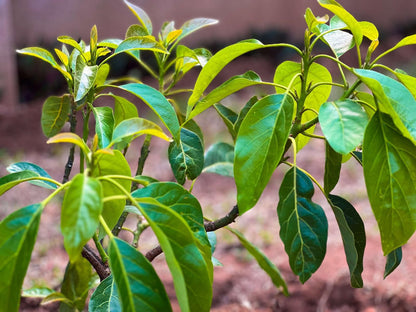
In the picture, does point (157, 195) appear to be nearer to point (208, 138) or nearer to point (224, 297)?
point (224, 297)

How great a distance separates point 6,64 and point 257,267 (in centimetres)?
406

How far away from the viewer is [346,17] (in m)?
1.00

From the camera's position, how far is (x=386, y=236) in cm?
90

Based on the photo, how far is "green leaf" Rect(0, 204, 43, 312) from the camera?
0.79 meters

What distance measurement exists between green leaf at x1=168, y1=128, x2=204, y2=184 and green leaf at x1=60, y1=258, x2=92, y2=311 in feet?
1.49

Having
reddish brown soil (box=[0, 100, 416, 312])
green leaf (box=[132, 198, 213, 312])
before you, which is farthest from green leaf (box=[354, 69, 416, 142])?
reddish brown soil (box=[0, 100, 416, 312])

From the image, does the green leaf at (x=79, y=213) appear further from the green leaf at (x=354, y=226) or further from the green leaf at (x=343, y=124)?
the green leaf at (x=354, y=226)

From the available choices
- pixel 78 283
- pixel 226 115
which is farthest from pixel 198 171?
pixel 78 283

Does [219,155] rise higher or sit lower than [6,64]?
higher

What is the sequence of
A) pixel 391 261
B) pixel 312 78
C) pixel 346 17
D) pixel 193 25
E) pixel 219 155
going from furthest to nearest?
pixel 219 155 < pixel 193 25 < pixel 312 78 < pixel 391 261 < pixel 346 17

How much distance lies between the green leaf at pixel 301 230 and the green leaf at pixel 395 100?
258 mm

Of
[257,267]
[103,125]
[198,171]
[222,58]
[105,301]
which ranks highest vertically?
[222,58]

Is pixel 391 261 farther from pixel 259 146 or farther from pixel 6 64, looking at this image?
pixel 6 64

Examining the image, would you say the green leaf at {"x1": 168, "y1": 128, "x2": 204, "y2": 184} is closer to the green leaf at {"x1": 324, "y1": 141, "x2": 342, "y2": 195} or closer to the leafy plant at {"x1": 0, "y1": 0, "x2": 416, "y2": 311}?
the leafy plant at {"x1": 0, "y1": 0, "x2": 416, "y2": 311}
